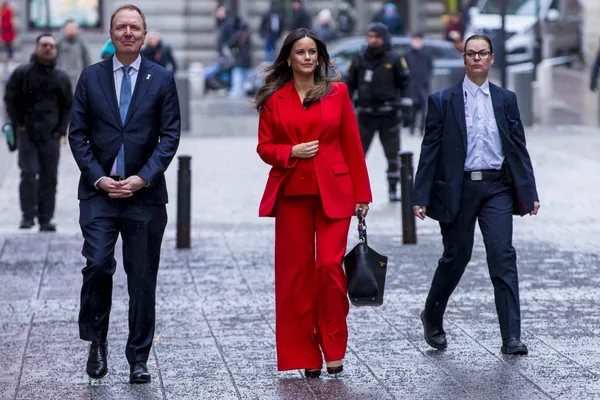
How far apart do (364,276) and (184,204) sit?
211 inches

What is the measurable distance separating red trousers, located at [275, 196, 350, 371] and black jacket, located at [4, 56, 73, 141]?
6336mm

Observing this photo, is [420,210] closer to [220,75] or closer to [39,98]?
→ [39,98]

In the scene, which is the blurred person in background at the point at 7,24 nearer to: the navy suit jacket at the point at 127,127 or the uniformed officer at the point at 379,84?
the uniformed officer at the point at 379,84

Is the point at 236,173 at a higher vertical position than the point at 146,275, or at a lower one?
lower

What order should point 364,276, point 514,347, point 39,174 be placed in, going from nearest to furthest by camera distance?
point 364,276 → point 514,347 → point 39,174

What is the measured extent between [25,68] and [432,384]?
289 inches

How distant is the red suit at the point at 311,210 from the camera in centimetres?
752

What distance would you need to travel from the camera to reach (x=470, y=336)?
28.3 feet

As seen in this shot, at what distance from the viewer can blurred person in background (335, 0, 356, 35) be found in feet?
125

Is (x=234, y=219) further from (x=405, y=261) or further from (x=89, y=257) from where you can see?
(x=89, y=257)

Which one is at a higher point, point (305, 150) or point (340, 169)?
point (305, 150)

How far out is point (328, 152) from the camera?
7551mm

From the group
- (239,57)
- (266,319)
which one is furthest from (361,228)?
(239,57)

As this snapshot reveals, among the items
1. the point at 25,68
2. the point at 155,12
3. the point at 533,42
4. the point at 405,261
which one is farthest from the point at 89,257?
the point at 155,12
